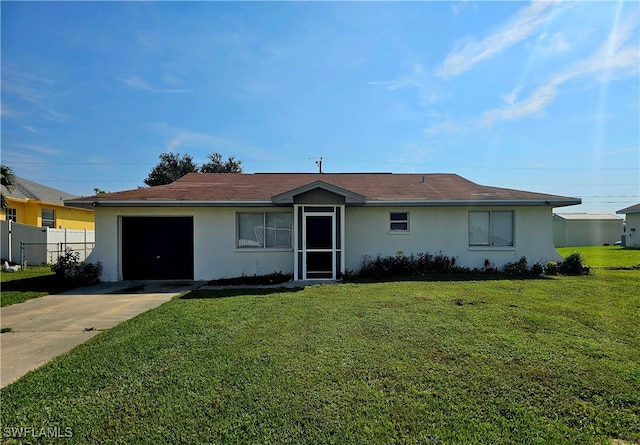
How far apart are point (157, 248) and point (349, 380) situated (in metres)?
10.3

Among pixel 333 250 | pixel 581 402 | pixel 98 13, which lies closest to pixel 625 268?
pixel 333 250

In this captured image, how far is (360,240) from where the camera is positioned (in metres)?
12.1

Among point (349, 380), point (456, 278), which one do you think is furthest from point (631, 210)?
point (349, 380)

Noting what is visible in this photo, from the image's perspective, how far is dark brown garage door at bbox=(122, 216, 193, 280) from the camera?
11891mm

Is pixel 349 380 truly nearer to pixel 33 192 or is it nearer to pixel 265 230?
pixel 265 230

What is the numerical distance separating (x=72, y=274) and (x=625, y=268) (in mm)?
20284

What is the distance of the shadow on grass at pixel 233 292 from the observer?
8.62 meters

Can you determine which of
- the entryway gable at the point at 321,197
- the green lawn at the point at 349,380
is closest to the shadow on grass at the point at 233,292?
the green lawn at the point at 349,380

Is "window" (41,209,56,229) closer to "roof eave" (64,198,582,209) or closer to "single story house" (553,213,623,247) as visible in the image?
"roof eave" (64,198,582,209)

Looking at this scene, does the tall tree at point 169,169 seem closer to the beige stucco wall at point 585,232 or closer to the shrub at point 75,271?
the shrub at point 75,271

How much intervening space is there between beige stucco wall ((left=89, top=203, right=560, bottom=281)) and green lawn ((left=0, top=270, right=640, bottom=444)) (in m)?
5.07

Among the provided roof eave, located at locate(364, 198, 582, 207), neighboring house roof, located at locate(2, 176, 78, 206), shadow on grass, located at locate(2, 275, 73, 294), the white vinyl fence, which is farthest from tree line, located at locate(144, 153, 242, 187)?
roof eave, located at locate(364, 198, 582, 207)

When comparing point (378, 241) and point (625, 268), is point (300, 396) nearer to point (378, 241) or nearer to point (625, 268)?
point (378, 241)

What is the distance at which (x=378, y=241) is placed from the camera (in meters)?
12.2
